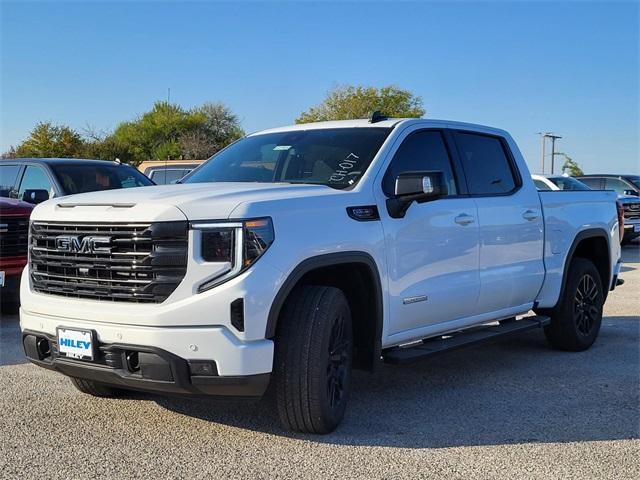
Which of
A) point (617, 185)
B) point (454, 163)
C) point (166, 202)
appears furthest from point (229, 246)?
point (617, 185)

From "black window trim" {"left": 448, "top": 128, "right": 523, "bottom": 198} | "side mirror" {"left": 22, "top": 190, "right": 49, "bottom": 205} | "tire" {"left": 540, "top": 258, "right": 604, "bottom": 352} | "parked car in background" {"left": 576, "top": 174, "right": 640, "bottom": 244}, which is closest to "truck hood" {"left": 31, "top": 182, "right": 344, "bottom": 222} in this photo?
"black window trim" {"left": 448, "top": 128, "right": 523, "bottom": 198}

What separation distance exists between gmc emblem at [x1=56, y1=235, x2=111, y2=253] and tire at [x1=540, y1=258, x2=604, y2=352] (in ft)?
14.3

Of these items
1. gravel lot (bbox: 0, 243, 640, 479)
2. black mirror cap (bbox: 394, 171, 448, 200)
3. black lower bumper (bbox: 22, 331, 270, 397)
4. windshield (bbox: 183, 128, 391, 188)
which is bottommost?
gravel lot (bbox: 0, 243, 640, 479)

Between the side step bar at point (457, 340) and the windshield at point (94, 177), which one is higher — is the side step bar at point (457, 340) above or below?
below

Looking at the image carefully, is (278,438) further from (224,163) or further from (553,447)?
(224,163)

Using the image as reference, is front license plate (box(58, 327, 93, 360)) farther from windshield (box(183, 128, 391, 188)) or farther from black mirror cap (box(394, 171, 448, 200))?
black mirror cap (box(394, 171, 448, 200))

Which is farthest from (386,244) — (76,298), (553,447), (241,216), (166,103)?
(166,103)

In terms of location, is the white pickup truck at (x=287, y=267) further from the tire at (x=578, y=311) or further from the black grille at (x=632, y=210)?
the black grille at (x=632, y=210)

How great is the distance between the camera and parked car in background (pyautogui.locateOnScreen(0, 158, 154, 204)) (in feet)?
32.0

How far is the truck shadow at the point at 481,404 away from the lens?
4637 mm

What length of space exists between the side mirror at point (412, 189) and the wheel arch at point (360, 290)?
17.8 inches

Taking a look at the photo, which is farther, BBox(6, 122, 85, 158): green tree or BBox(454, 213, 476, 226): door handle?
BBox(6, 122, 85, 158): green tree

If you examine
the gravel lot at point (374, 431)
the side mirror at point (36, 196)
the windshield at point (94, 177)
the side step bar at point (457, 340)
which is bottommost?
the gravel lot at point (374, 431)

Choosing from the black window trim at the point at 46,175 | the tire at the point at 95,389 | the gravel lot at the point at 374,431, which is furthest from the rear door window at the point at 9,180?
the tire at the point at 95,389
